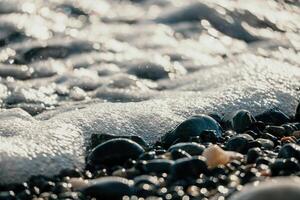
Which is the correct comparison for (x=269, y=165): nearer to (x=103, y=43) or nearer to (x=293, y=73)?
(x=293, y=73)

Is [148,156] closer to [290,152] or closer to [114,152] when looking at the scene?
[114,152]

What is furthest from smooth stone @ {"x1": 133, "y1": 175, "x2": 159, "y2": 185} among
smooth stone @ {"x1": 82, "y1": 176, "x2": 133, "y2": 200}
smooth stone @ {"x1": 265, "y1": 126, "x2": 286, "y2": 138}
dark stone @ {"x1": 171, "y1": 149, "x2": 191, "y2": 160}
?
smooth stone @ {"x1": 265, "y1": 126, "x2": 286, "y2": 138}

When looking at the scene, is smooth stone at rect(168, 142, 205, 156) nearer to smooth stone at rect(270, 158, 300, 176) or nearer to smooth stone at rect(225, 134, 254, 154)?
smooth stone at rect(225, 134, 254, 154)

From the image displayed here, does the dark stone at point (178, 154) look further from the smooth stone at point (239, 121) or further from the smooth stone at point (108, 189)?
the smooth stone at point (239, 121)

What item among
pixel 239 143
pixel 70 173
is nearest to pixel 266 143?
pixel 239 143

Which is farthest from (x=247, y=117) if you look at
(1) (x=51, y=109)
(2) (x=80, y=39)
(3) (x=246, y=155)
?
(2) (x=80, y=39)

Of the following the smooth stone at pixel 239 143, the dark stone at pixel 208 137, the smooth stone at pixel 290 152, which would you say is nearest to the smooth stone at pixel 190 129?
the dark stone at pixel 208 137
